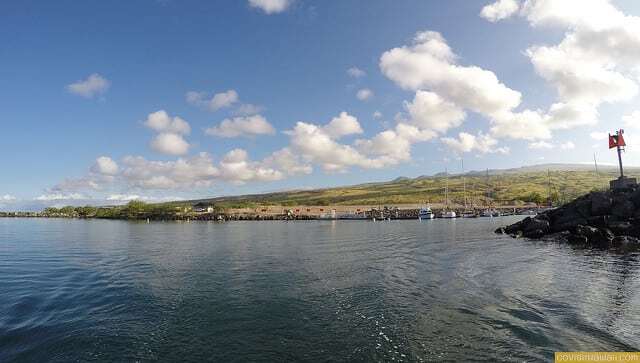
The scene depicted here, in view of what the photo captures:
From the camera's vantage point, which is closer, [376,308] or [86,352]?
[86,352]

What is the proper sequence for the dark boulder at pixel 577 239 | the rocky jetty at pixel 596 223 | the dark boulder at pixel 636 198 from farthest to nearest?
the dark boulder at pixel 636 198 < the dark boulder at pixel 577 239 < the rocky jetty at pixel 596 223

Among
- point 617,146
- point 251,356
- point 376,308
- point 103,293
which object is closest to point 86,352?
point 251,356

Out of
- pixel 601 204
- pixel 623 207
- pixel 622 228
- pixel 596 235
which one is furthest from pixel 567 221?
pixel 596 235

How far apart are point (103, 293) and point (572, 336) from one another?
3634 centimetres

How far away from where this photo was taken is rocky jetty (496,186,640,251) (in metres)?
61.0

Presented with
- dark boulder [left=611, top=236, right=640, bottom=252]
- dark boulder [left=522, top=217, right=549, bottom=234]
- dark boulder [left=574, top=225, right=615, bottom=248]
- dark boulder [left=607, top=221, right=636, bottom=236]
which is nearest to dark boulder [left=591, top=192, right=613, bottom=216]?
dark boulder [left=607, top=221, right=636, bottom=236]

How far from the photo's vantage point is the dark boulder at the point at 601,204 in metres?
71.8

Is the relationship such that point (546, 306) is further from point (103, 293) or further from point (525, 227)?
point (525, 227)

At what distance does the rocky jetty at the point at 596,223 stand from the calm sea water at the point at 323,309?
50.5ft

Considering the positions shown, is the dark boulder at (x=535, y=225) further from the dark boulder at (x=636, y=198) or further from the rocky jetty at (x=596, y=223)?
the dark boulder at (x=636, y=198)

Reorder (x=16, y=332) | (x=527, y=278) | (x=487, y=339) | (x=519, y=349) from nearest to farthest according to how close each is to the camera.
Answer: (x=519, y=349), (x=487, y=339), (x=16, y=332), (x=527, y=278)

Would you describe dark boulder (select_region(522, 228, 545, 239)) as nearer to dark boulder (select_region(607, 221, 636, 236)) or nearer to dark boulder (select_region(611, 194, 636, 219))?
dark boulder (select_region(607, 221, 636, 236))

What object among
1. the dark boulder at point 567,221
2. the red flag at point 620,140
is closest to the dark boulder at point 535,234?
the dark boulder at point 567,221

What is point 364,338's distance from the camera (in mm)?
22719
